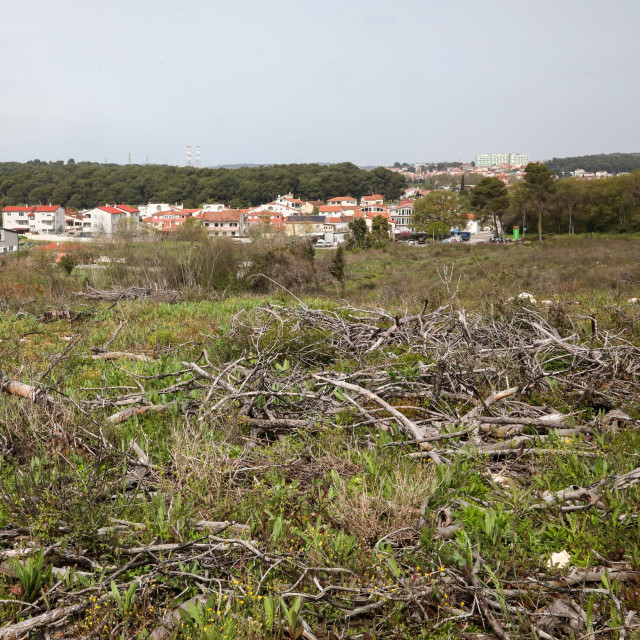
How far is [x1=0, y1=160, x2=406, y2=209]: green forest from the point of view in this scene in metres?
96.4

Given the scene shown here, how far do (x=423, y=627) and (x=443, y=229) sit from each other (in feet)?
216

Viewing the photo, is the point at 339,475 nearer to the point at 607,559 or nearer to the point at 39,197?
the point at 607,559

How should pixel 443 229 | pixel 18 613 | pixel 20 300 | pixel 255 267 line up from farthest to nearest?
pixel 443 229, pixel 255 267, pixel 20 300, pixel 18 613

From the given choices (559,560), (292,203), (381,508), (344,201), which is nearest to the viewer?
(559,560)

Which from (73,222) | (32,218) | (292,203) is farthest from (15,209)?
(292,203)

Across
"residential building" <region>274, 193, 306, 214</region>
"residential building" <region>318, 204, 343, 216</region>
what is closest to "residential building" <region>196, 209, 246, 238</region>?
"residential building" <region>318, 204, 343, 216</region>

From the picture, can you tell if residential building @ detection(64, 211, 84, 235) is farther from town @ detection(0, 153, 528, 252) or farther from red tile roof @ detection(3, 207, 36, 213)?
red tile roof @ detection(3, 207, 36, 213)

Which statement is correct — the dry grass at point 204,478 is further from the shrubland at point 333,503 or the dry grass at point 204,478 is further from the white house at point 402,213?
the white house at point 402,213

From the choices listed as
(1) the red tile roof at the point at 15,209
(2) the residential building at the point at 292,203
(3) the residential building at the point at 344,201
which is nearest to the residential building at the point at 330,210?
(2) the residential building at the point at 292,203

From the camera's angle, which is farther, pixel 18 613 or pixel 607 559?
pixel 607 559

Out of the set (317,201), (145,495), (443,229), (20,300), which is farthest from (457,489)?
(317,201)

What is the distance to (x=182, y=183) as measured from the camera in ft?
342

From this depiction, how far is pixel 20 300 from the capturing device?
1263 centimetres

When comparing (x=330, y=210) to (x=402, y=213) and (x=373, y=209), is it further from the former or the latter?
(x=402, y=213)
